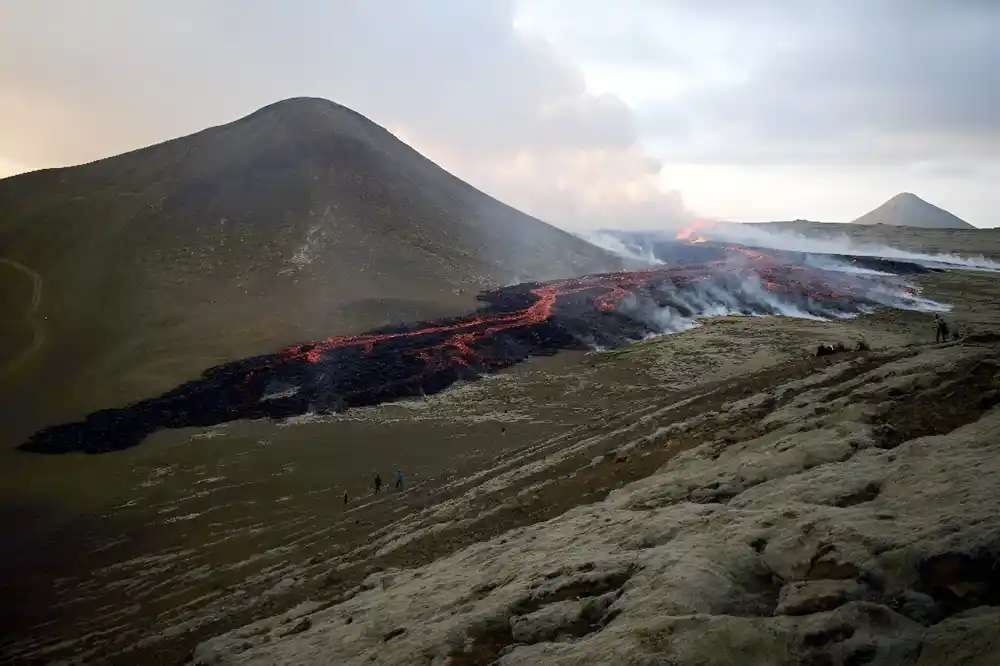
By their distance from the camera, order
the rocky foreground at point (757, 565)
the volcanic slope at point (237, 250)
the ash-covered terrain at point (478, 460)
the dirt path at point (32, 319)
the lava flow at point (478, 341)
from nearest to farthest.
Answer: the rocky foreground at point (757, 565)
the ash-covered terrain at point (478, 460)
the lava flow at point (478, 341)
the dirt path at point (32, 319)
the volcanic slope at point (237, 250)

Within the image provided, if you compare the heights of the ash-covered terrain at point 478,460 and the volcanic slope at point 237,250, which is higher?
the volcanic slope at point 237,250

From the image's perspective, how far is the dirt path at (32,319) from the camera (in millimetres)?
40959

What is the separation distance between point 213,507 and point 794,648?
1985 cm

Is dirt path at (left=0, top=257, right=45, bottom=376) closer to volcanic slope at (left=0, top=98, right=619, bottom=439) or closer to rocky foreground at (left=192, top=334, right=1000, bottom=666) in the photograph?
volcanic slope at (left=0, top=98, right=619, bottom=439)

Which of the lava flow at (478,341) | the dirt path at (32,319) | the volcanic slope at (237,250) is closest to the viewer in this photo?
the lava flow at (478,341)

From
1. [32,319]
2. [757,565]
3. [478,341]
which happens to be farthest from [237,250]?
[757,565]

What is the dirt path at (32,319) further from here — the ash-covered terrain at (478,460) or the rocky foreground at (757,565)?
the rocky foreground at (757,565)

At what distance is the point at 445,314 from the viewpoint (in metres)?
51.8

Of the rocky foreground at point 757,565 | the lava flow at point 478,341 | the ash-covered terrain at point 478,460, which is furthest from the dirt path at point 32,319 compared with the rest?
the rocky foreground at point 757,565

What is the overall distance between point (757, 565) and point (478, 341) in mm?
32635

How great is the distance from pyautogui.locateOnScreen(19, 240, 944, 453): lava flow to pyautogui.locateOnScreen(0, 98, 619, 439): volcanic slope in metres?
4.63

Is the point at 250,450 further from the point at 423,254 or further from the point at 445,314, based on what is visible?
the point at 423,254

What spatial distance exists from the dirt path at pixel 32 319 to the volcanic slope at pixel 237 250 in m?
0.40

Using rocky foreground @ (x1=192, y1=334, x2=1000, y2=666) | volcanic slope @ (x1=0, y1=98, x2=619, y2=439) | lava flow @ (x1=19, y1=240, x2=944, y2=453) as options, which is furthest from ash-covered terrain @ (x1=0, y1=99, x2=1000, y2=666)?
volcanic slope @ (x1=0, y1=98, x2=619, y2=439)
